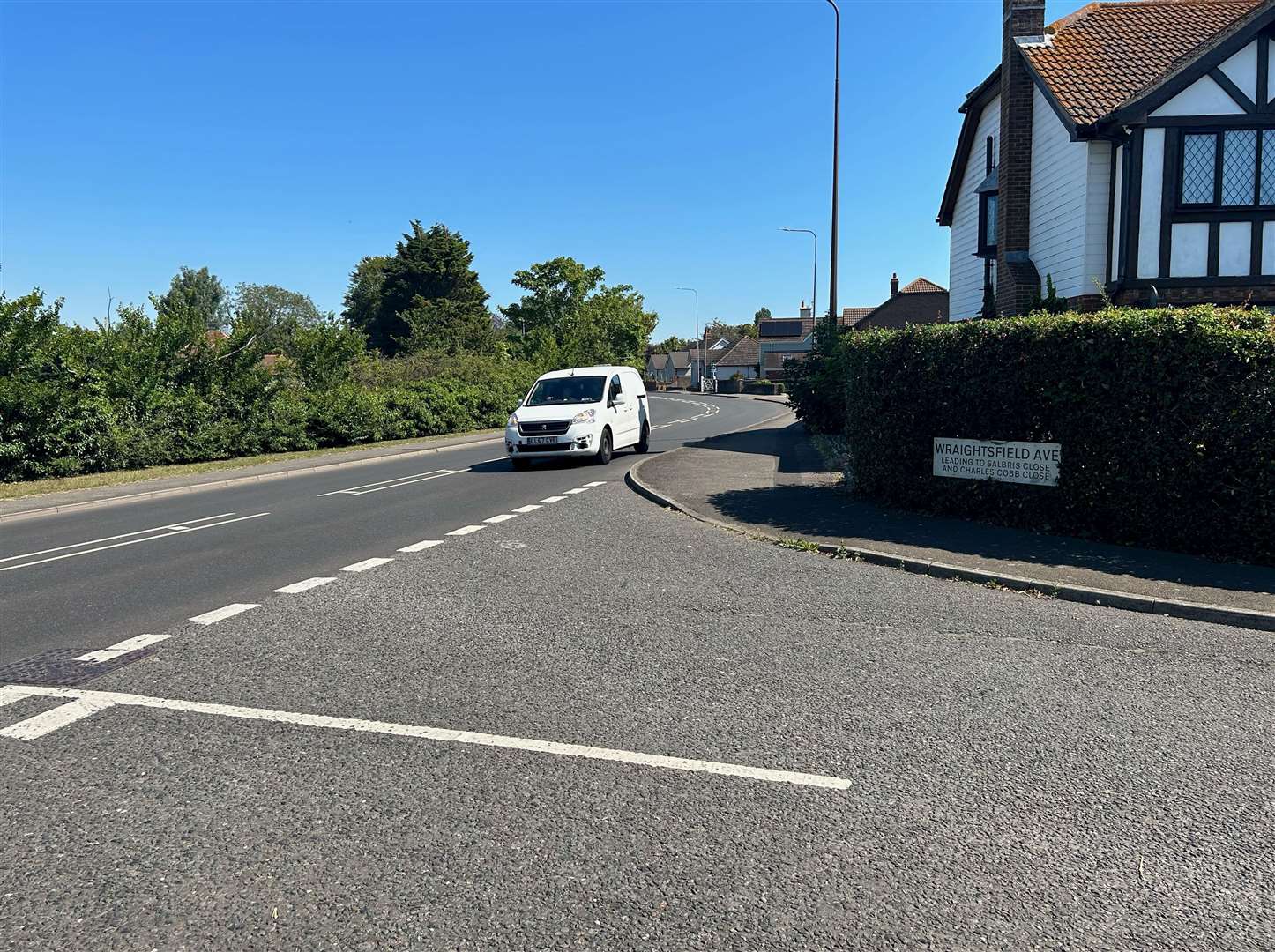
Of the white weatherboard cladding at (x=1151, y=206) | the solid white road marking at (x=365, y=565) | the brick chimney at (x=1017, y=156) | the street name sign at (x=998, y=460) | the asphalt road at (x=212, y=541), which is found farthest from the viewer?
the brick chimney at (x=1017, y=156)

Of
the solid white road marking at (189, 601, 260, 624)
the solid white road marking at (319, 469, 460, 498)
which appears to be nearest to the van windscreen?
the solid white road marking at (319, 469, 460, 498)

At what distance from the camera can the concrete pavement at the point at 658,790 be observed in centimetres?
287

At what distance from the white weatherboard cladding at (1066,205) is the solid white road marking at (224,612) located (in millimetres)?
14660

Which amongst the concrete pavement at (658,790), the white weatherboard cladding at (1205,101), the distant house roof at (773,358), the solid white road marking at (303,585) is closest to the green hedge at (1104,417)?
the concrete pavement at (658,790)

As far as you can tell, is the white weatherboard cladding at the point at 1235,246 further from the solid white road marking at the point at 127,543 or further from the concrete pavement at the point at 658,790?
the solid white road marking at the point at 127,543

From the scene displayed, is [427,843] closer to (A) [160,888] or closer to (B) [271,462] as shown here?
(A) [160,888]

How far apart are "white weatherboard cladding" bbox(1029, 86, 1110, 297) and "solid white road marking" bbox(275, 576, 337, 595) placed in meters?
13.9

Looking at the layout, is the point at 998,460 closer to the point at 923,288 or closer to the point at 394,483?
the point at 394,483

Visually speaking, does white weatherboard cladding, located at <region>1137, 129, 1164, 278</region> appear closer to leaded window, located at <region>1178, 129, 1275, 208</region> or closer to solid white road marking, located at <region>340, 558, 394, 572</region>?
leaded window, located at <region>1178, 129, 1275, 208</region>

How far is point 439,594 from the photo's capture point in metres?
7.38

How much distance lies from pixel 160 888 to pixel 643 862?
63.3 inches

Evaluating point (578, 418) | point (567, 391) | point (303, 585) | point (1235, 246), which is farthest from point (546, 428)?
point (1235, 246)

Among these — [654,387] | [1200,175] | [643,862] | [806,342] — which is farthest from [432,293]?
[643,862]

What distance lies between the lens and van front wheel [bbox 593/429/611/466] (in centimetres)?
1859
